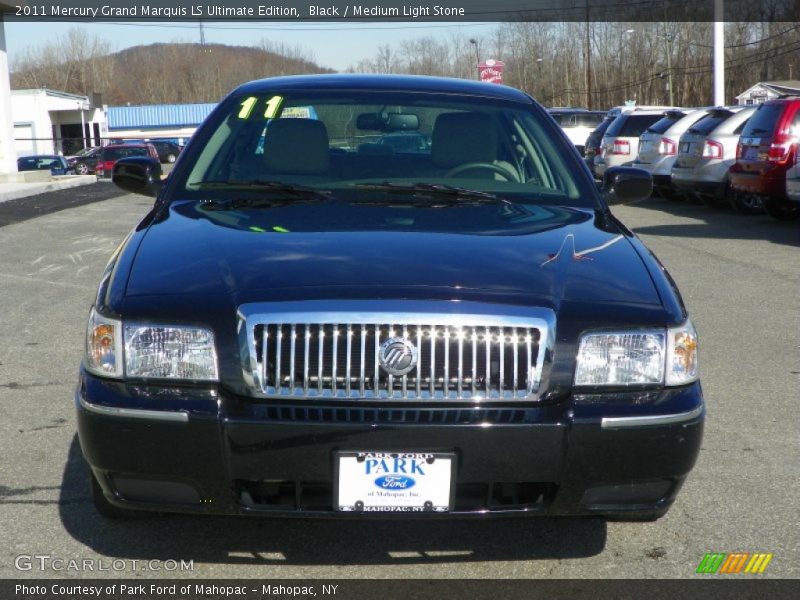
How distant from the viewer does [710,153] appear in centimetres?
1648

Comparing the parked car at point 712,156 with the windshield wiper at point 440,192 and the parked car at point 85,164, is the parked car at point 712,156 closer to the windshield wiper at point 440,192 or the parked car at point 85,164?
the windshield wiper at point 440,192

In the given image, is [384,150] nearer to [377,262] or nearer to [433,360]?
[377,262]

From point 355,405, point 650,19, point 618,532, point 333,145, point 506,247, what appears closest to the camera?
point 355,405

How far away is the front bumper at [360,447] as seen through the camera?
2859 mm

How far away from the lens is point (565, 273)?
3.22m

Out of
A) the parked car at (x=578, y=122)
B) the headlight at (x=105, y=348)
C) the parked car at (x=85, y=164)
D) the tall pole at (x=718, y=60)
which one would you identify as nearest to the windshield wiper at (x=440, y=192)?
the headlight at (x=105, y=348)

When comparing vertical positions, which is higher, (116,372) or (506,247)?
(506,247)

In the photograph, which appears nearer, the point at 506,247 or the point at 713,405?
the point at 506,247

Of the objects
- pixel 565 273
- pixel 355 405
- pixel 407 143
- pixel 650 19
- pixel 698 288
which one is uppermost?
pixel 650 19

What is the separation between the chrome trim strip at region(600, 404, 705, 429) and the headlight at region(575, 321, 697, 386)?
0.32 feet

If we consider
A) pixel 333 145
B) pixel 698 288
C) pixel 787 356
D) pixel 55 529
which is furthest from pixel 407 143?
pixel 698 288

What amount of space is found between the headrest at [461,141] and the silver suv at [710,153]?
1235 centimetres

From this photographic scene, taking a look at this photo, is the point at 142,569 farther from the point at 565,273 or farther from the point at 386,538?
the point at 565,273

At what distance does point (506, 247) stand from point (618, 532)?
1056 mm
